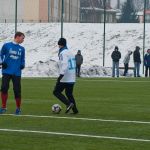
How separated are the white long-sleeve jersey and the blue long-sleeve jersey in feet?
3.02

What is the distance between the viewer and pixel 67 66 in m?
16.1

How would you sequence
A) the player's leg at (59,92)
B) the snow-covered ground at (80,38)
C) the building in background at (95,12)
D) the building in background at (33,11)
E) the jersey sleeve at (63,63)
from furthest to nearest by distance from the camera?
the building in background at (95,12), the building in background at (33,11), the snow-covered ground at (80,38), the player's leg at (59,92), the jersey sleeve at (63,63)

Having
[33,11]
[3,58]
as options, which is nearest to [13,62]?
[3,58]

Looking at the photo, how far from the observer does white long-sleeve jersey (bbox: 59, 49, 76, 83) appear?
16031mm

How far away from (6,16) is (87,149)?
74.2 metres

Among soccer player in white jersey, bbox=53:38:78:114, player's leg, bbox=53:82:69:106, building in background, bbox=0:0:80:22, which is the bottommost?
player's leg, bbox=53:82:69:106

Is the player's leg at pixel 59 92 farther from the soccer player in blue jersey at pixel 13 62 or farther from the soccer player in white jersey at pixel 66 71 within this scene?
the soccer player in blue jersey at pixel 13 62

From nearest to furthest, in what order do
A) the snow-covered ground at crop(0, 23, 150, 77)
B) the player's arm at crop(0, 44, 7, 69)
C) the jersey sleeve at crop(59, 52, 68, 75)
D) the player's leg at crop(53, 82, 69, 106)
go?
the player's arm at crop(0, 44, 7, 69)
the jersey sleeve at crop(59, 52, 68, 75)
the player's leg at crop(53, 82, 69, 106)
the snow-covered ground at crop(0, 23, 150, 77)

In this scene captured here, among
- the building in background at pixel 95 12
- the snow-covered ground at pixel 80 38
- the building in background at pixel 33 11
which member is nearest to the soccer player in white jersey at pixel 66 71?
the snow-covered ground at pixel 80 38

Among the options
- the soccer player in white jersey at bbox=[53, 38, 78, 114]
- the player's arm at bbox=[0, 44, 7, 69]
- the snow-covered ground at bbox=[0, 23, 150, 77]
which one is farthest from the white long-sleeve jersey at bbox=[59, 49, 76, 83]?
the snow-covered ground at bbox=[0, 23, 150, 77]

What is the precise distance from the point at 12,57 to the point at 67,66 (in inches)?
50.2

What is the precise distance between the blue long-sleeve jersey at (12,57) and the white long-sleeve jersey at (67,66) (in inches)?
36.3

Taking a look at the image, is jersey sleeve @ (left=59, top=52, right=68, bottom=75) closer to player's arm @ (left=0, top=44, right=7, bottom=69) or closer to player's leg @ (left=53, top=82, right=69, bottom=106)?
player's leg @ (left=53, top=82, right=69, bottom=106)

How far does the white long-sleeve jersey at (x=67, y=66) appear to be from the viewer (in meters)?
16.0
